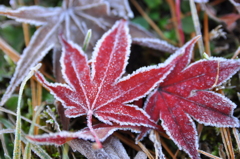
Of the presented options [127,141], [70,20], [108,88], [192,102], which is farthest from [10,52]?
[192,102]

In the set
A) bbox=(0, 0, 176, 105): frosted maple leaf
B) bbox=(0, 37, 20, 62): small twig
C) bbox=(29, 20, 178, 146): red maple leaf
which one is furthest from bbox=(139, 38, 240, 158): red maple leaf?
bbox=(0, 37, 20, 62): small twig

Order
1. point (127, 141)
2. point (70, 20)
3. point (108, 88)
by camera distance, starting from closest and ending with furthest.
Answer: point (108, 88) → point (127, 141) → point (70, 20)

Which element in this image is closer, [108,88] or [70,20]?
[108,88]

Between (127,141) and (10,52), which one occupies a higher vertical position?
(10,52)

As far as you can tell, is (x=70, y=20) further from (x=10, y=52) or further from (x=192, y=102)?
(x=192, y=102)

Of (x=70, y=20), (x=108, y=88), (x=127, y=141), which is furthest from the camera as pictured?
(x=70, y=20)

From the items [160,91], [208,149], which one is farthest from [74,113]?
[208,149]

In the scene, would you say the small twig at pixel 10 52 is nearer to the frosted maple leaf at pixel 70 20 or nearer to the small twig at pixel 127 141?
the frosted maple leaf at pixel 70 20

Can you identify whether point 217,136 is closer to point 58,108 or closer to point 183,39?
point 183,39
